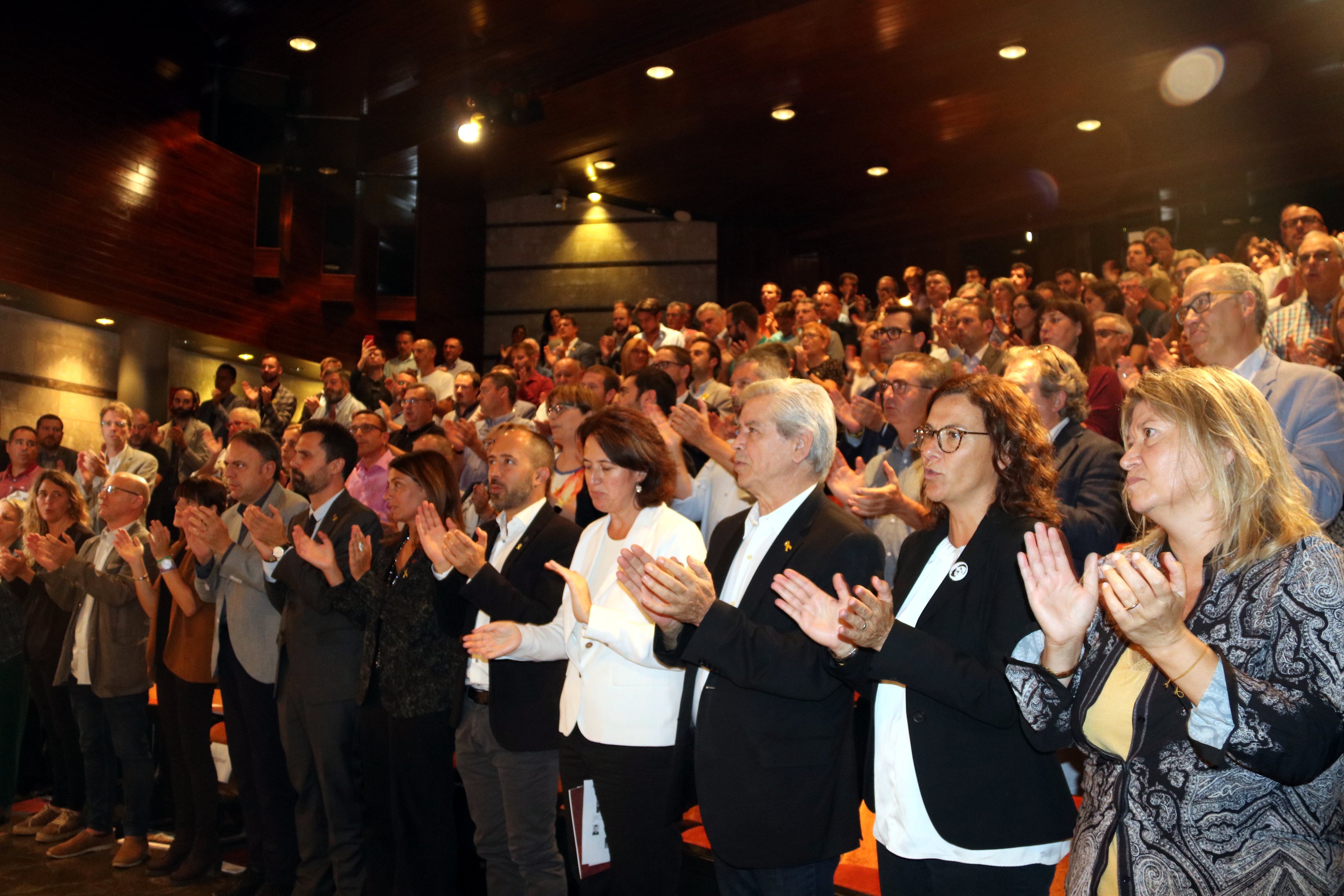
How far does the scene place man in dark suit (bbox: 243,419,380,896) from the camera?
3.34m

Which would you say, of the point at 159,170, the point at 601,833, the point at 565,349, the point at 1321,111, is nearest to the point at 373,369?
the point at 565,349

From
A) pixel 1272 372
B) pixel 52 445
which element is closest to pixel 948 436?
pixel 1272 372

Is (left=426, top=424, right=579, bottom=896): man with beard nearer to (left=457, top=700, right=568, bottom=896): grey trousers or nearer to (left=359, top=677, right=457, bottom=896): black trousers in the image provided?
(left=457, top=700, right=568, bottom=896): grey trousers

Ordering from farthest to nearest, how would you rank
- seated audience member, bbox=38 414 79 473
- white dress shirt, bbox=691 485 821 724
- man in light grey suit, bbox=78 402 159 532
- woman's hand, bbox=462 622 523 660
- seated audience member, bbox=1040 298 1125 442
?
seated audience member, bbox=38 414 79 473
man in light grey suit, bbox=78 402 159 532
seated audience member, bbox=1040 298 1125 442
woman's hand, bbox=462 622 523 660
white dress shirt, bbox=691 485 821 724

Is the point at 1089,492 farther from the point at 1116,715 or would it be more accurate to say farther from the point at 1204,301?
the point at 1116,715

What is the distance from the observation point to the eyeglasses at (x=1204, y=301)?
2758 millimetres

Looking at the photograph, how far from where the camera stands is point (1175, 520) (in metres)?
1.56

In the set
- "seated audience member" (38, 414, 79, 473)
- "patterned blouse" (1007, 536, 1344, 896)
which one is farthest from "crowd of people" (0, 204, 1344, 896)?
"seated audience member" (38, 414, 79, 473)

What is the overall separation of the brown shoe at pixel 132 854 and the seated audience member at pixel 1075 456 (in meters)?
3.98

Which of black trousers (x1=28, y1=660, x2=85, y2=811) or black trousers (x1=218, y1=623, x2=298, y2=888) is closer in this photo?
black trousers (x1=218, y1=623, x2=298, y2=888)

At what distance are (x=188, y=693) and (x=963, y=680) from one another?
3.40 meters

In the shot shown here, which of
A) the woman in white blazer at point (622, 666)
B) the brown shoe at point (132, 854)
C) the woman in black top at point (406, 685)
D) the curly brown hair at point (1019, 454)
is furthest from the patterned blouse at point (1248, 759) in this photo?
the brown shoe at point (132, 854)

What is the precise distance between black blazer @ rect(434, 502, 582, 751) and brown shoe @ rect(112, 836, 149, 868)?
2.20 m

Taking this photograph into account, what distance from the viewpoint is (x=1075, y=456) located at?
2.59 m
